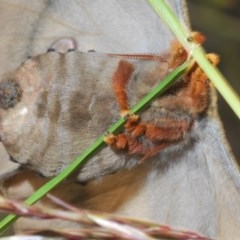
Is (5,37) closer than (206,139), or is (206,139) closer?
(206,139)

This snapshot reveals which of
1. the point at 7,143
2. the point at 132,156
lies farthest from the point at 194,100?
the point at 7,143

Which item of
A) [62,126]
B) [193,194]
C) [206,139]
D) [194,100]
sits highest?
[62,126]

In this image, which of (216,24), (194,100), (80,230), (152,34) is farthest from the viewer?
(216,24)

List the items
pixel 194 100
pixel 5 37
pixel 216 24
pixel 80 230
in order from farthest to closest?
pixel 216 24
pixel 5 37
pixel 194 100
pixel 80 230

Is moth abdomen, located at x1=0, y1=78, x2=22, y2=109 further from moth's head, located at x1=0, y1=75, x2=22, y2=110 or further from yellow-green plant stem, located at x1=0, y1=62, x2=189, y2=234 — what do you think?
yellow-green plant stem, located at x1=0, y1=62, x2=189, y2=234

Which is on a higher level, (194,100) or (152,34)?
(152,34)

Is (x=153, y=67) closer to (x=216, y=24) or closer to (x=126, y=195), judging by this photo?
(x=126, y=195)

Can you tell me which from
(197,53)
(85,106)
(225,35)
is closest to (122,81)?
(85,106)
